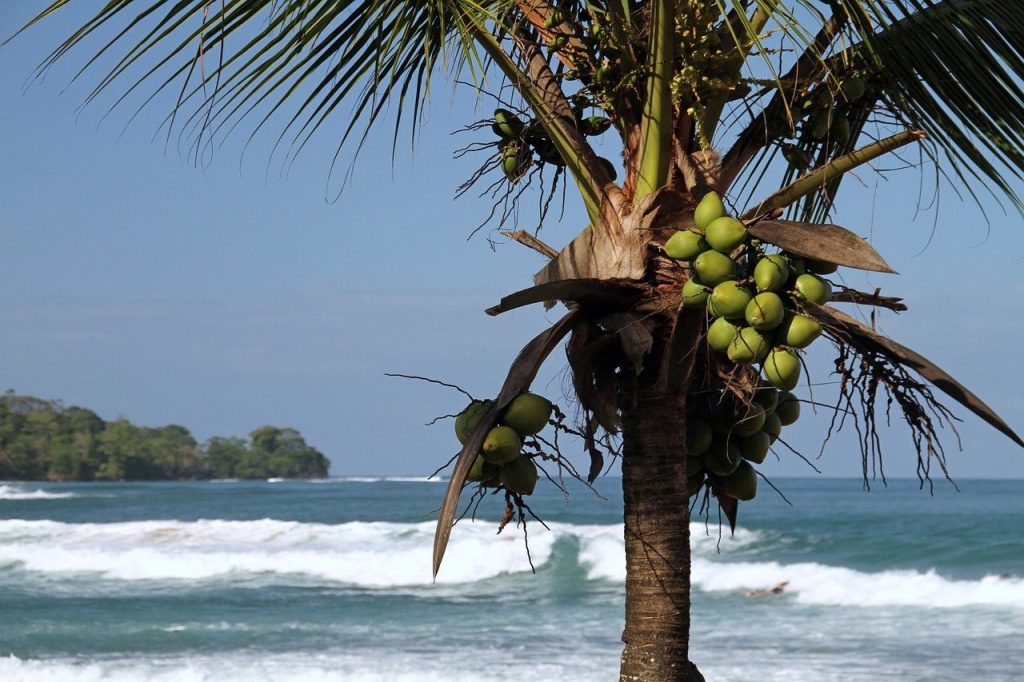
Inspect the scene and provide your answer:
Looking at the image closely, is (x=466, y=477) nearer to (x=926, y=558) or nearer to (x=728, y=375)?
(x=728, y=375)

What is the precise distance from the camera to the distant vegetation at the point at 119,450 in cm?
7344

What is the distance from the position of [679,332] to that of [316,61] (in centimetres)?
129

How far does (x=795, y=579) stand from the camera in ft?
62.1

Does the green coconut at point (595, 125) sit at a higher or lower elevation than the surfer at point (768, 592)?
higher

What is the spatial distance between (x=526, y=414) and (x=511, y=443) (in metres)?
0.08

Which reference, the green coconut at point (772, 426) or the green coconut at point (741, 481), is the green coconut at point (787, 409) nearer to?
the green coconut at point (772, 426)

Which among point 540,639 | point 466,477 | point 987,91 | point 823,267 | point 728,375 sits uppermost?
point 987,91

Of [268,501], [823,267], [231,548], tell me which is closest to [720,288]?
[823,267]

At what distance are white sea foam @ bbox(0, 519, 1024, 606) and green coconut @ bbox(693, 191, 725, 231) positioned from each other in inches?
580

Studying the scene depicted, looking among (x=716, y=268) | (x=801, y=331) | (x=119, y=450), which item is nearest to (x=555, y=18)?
(x=716, y=268)

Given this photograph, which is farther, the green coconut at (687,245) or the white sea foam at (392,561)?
the white sea foam at (392,561)

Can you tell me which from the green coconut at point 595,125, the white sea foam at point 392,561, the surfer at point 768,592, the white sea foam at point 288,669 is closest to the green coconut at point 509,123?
the green coconut at point 595,125

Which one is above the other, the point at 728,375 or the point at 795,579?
the point at 728,375

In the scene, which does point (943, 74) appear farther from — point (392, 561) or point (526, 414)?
point (392, 561)
